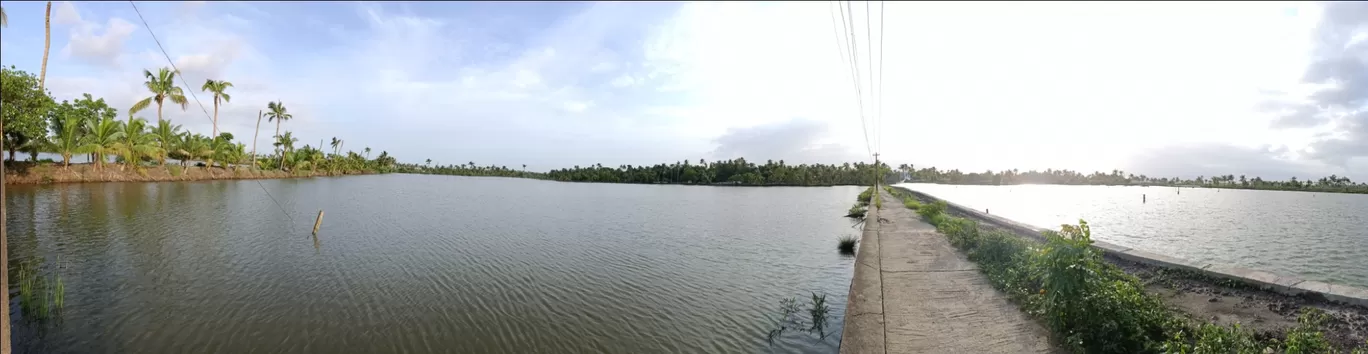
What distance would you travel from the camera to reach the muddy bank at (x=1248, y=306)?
583cm

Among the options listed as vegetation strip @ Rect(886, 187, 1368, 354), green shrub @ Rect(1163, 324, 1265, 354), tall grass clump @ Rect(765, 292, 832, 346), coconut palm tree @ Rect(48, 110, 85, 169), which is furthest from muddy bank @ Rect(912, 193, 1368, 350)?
coconut palm tree @ Rect(48, 110, 85, 169)

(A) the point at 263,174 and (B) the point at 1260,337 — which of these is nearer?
(B) the point at 1260,337

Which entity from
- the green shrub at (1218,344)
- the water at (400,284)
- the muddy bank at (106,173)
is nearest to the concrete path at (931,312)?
the water at (400,284)

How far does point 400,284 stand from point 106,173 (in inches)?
1624

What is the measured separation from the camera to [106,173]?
35000 millimetres

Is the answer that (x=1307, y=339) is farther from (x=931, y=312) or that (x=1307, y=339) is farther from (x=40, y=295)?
(x=40, y=295)

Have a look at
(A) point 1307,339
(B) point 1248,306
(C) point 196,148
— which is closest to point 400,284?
(A) point 1307,339

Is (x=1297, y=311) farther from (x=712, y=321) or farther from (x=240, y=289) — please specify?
(x=240, y=289)

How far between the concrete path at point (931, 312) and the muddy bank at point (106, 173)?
145 feet

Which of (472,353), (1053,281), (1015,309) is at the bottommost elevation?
(472,353)

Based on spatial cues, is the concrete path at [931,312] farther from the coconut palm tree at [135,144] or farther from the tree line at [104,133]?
the coconut palm tree at [135,144]

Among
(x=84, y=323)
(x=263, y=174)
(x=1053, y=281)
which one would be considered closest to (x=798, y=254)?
(x=1053, y=281)

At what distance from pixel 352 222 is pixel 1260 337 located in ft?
74.3

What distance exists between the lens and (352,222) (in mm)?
19016
